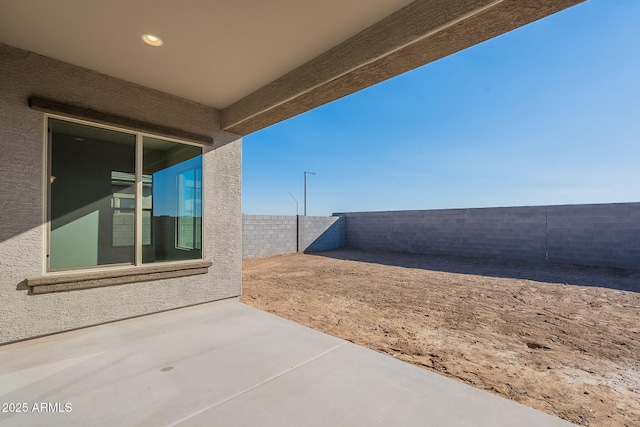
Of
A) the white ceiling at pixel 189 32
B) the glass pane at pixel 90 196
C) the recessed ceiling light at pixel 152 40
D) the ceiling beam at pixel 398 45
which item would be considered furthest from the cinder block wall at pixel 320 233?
the recessed ceiling light at pixel 152 40

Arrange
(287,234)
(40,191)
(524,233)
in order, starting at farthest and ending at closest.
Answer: (287,234) < (524,233) < (40,191)

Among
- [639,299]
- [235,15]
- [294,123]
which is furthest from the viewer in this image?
[294,123]

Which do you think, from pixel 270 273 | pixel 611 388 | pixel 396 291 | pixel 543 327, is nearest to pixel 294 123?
pixel 270 273

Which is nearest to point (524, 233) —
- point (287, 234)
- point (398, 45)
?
point (287, 234)

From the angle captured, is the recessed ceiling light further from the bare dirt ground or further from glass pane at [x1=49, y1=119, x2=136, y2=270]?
the bare dirt ground

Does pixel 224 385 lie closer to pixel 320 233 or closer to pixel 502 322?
pixel 502 322

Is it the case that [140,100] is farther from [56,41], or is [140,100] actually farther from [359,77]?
[359,77]

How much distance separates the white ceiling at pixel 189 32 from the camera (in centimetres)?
179

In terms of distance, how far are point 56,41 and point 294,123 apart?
34.7 feet

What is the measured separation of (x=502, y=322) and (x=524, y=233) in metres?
6.70

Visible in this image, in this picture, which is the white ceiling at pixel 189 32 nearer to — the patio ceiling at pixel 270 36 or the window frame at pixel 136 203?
the patio ceiling at pixel 270 36

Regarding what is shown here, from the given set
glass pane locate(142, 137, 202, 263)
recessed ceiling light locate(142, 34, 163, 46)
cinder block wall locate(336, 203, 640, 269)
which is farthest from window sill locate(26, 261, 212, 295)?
cinder block wall locate(336, 203, 640, 269)

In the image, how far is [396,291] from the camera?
525 centimetres

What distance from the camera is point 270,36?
2092mm
